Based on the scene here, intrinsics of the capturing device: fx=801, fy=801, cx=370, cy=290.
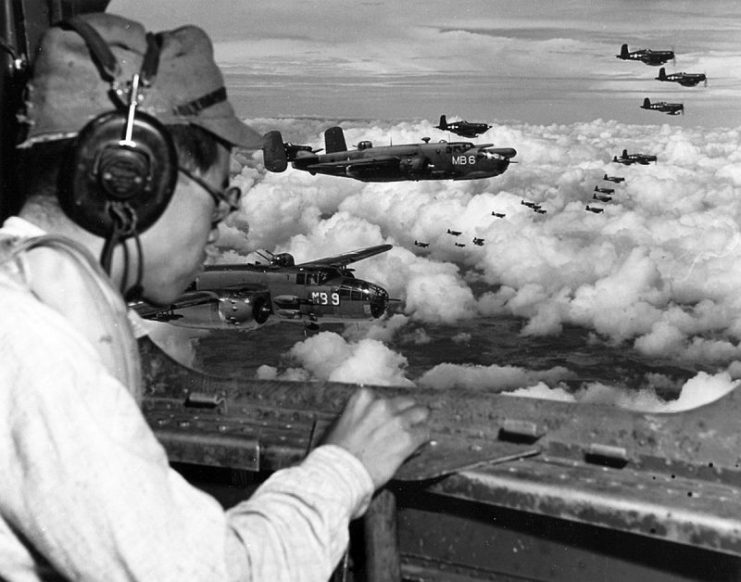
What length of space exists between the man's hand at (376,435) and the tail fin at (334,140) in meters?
24.4

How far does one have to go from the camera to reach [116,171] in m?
0.82

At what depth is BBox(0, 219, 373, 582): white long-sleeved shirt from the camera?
0.65 m

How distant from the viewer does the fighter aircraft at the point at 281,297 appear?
59.7ft

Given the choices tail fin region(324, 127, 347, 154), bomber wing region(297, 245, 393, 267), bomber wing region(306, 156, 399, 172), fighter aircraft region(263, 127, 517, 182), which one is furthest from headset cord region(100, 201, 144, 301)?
tail fin region(324, 127, 347, 154)

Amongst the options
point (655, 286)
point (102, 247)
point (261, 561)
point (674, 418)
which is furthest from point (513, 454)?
point (655, 286)

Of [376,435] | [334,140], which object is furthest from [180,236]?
[334,140]

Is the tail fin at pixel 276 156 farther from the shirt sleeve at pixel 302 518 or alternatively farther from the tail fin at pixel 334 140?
the shirt sleeve at pixel 302 518

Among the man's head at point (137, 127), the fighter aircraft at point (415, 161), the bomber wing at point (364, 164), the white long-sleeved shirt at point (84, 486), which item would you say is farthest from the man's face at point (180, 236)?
the bomber wing at point (364, 164)

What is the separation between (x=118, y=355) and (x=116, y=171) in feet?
0.61

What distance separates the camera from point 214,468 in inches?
56.2

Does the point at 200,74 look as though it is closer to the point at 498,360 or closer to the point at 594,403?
the point at 594,403

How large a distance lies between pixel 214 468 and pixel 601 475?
2.21 feet

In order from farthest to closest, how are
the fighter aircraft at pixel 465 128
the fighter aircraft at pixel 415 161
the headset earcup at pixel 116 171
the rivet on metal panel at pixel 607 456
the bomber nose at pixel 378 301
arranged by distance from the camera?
1. the fighter aircraft at pixel 465 128
2. the fighter aircraft at pixel 415 161
3. the bomber nose at pixel 378 301
4. the rivet on metal panel at pixel 607 456
5. the headset earcup at pixel 116 171

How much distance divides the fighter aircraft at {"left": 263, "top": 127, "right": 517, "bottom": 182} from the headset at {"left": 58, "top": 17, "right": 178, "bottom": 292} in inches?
835
